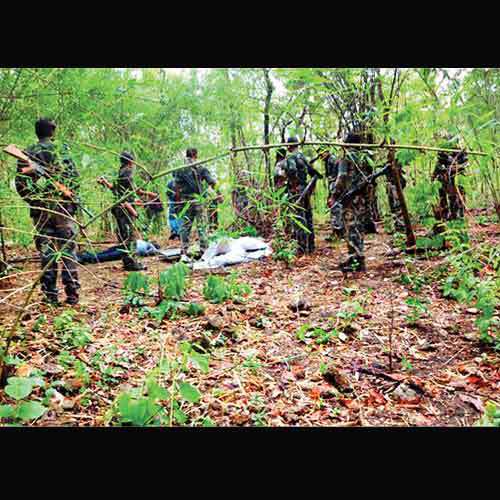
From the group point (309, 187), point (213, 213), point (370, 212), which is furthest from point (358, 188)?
point (370, 212)

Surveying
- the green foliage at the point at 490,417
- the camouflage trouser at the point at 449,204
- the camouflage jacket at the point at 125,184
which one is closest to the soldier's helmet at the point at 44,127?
the camouflage jacket at the point at 125,184

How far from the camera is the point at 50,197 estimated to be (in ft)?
5.63

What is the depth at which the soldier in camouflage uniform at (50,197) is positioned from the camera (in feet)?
5.09

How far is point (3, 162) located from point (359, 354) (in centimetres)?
171

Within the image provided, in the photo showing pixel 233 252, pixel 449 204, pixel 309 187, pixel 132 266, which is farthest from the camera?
pixel 309 187

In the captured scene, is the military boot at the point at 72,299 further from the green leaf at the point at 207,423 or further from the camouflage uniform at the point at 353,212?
the camouflage uniform at the point at 353,212

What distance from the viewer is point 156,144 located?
10.5ft

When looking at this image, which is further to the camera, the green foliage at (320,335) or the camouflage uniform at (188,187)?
the camouflage uniform at (188,187)

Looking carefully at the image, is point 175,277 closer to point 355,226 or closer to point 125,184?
point 125,184

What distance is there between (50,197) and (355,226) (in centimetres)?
196

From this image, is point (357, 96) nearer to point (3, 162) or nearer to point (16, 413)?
point (3, 162)

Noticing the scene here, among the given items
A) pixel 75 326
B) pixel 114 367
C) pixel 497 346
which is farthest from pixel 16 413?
pixel 497 346

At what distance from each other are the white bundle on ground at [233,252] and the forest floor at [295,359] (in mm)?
735

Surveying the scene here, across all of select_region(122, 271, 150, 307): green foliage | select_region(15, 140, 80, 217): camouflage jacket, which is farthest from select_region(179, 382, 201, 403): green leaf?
select_region(122, 271, 150, 307): green foliage
